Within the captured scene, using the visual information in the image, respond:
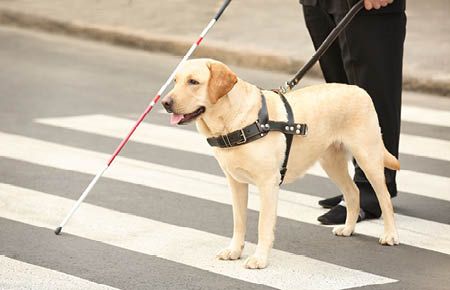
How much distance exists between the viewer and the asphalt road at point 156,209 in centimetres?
658

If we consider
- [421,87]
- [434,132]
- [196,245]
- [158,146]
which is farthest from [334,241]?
[421,87]

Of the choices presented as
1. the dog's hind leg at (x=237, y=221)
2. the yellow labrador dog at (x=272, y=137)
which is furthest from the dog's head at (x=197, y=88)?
the dog's hind leg at (x=237, y=221)

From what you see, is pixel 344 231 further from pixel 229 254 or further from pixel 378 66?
pixel 378 66

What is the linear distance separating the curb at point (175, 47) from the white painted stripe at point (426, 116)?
824 millimetres

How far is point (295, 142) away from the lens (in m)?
6.84

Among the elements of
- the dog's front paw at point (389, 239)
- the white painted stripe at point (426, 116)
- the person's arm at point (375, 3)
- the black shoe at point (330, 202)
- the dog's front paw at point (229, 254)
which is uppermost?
the person's arm at point (375, 3)

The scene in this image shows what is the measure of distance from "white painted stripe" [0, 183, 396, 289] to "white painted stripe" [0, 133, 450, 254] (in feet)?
2.43

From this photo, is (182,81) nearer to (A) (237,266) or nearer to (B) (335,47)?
(A) (237,266)

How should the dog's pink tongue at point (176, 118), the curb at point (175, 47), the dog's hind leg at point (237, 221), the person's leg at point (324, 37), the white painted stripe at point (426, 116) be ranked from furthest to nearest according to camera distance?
the curb at point (175, 47) < the white painted stripe at point (426, 116) < the person's leg at point (324, 37) < the dog's hind leg at point (237, 221) < the dog's pink tongue at point (176, 118)

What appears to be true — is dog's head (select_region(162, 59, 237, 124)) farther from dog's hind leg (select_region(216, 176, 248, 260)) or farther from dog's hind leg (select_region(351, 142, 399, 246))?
dog's hind leg (select_region(351, 142, 399, 246))

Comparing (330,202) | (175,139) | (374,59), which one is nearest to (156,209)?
(330,202)

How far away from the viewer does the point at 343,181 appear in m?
7.52

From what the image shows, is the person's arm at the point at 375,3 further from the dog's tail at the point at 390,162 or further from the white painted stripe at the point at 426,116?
the white painted stripe at the point at 426,116

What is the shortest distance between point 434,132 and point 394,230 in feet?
11.9
